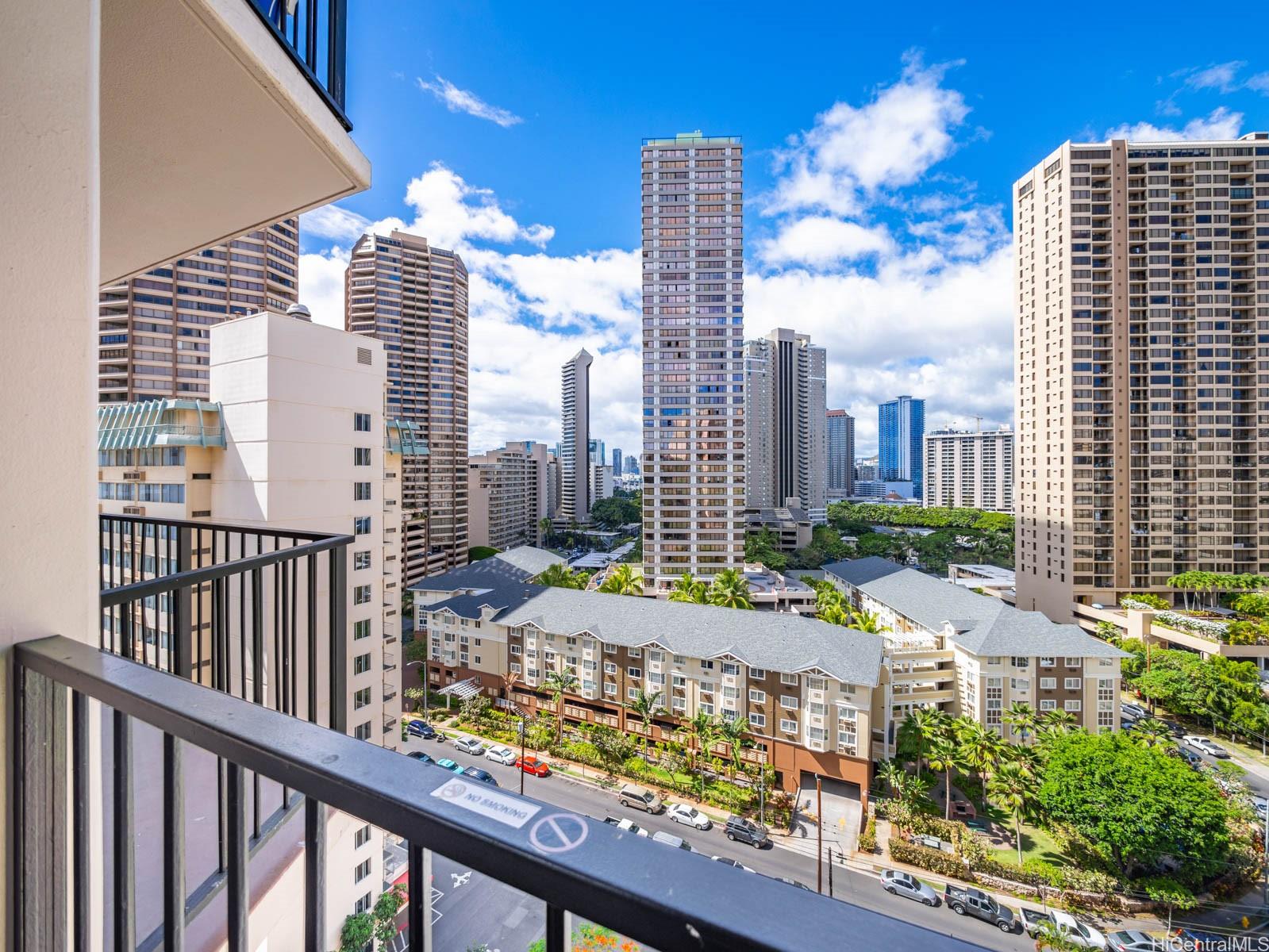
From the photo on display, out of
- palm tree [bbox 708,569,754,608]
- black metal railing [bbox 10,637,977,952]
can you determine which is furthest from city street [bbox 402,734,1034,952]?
palm tree [bbox 708,569,754,608]

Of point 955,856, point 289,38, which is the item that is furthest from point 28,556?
point 955,856

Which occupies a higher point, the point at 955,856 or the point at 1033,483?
the point at 1033,483

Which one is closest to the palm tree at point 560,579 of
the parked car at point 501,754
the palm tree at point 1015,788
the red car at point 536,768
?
the parked car at point 501,754

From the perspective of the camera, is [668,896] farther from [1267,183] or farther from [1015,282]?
[1267,183]

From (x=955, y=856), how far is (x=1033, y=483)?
20.1m

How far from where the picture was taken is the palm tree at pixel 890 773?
12146 mm

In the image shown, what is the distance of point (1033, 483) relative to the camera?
82.7 feet

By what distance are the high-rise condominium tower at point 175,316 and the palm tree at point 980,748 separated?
27.1 m

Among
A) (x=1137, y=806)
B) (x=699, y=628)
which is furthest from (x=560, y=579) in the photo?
(x=1137, y=806)

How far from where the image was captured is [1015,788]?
452 inches

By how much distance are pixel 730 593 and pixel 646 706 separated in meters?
6.03

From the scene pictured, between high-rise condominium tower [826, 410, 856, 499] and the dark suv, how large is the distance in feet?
252

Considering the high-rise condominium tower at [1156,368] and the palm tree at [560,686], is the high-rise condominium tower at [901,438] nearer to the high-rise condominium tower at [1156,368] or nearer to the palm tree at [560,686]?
the high-rise condominium tower at [1156,368]

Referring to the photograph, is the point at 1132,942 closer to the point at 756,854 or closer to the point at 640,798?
the point at 756,854
